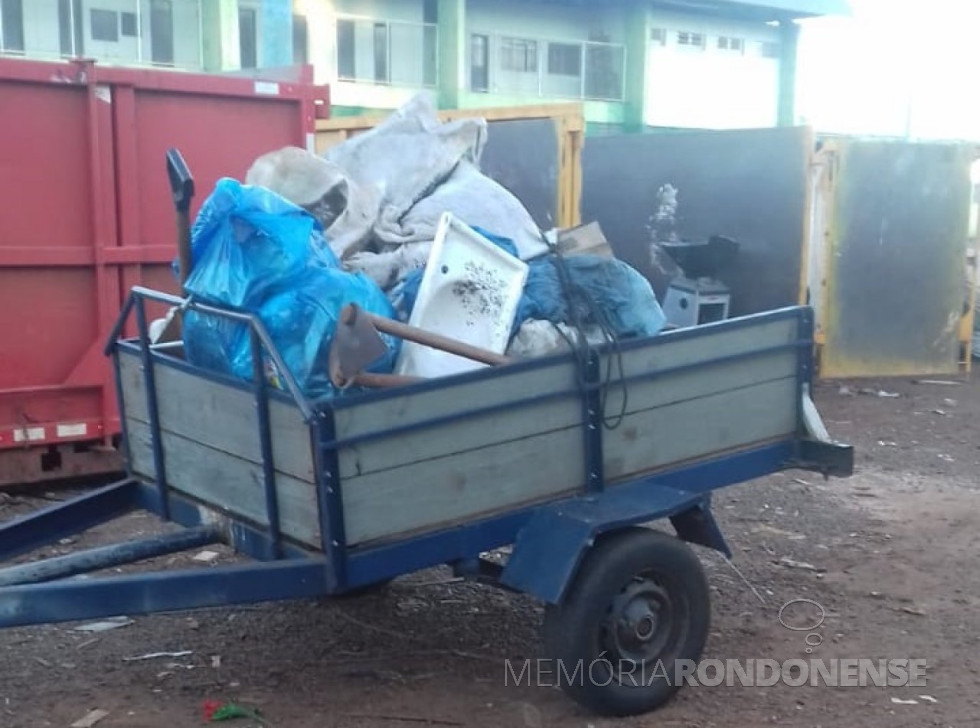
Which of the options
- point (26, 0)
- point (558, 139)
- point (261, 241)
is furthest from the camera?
point (26, 0)

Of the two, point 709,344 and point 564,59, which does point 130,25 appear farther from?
point 709,344

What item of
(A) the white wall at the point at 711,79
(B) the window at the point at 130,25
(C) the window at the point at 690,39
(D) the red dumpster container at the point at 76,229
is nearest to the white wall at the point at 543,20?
(A) the white wall at the point at 711,79

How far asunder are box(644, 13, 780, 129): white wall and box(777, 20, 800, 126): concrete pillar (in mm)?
125

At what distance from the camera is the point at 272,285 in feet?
12.3

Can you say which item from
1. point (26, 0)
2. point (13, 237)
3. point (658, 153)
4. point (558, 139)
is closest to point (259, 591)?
point (13, 237)

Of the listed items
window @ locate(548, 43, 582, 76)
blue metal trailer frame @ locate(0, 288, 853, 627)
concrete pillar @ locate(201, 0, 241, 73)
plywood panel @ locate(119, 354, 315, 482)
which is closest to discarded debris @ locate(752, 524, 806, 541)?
blue metal trailer frame @ locate(0, 288, 853, 627)

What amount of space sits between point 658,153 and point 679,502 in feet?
24.8

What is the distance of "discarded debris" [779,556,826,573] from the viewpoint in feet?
18.5

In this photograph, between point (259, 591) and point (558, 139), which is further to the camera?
point (558, 139)

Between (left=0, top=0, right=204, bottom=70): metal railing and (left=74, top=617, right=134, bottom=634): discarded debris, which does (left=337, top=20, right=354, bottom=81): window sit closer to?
(left=0, top=0, right=204, bottom=70): metal railing

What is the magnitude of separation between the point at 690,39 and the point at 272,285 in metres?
25.5

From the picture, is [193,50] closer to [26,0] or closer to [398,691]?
[26,0]

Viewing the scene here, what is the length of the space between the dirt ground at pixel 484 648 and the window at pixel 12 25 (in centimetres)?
1425

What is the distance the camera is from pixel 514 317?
4.13 meters
